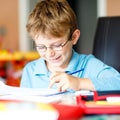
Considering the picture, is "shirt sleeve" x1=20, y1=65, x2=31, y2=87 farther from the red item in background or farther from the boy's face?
the red item in background

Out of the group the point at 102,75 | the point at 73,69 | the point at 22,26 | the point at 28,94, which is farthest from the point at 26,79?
the point at 22,26

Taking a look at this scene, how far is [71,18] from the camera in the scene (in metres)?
1.20

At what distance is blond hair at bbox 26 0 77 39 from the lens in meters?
1.14

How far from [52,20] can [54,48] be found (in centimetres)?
10

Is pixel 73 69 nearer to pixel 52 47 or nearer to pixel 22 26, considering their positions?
pixel 52 47

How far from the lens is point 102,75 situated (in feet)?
3.74

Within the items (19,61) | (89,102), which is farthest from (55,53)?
(19,61)

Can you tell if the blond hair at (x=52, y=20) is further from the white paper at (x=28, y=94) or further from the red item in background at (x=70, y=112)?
the red item in background at (x=70, y=112)

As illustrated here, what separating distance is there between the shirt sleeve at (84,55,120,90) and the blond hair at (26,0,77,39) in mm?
132

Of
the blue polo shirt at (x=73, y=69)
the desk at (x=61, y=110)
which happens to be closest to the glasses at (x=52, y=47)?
the blue polo shirt at (x=73, y=69)

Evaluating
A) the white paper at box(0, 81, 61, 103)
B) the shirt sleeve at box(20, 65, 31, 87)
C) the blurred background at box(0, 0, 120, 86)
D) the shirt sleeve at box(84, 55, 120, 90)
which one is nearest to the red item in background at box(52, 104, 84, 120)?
the white paper at box(0, 81, 61, 103)

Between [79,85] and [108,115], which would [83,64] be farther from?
[108,115]

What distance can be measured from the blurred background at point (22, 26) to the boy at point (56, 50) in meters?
2.84

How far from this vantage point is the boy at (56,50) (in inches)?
44.1
